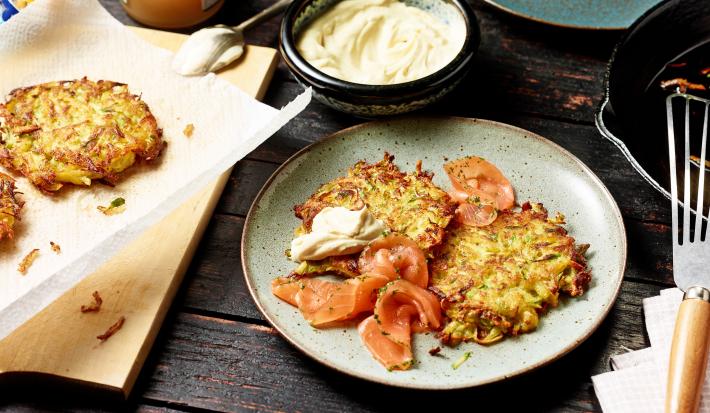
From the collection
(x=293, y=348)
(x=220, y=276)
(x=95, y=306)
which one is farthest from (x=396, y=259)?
(x=95, y=306)

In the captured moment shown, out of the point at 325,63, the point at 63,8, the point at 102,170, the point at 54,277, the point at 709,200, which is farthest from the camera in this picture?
the point at 63,8

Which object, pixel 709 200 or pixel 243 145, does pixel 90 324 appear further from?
pixel 709 200

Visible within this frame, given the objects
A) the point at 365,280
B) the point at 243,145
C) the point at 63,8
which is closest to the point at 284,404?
the point at 365,280

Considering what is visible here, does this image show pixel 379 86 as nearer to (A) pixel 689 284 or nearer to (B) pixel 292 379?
(B) pixel 292 379

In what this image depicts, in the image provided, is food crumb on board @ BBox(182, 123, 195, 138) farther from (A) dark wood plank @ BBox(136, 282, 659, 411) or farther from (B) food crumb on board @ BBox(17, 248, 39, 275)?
(A) dark wood plank @ BBox(136, 282, 659, 411)

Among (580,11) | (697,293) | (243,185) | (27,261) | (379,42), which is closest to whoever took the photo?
(697,293)

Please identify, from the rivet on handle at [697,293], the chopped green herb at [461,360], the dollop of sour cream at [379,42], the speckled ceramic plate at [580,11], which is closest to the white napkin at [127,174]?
the dollop of sour cream at [379,42]
